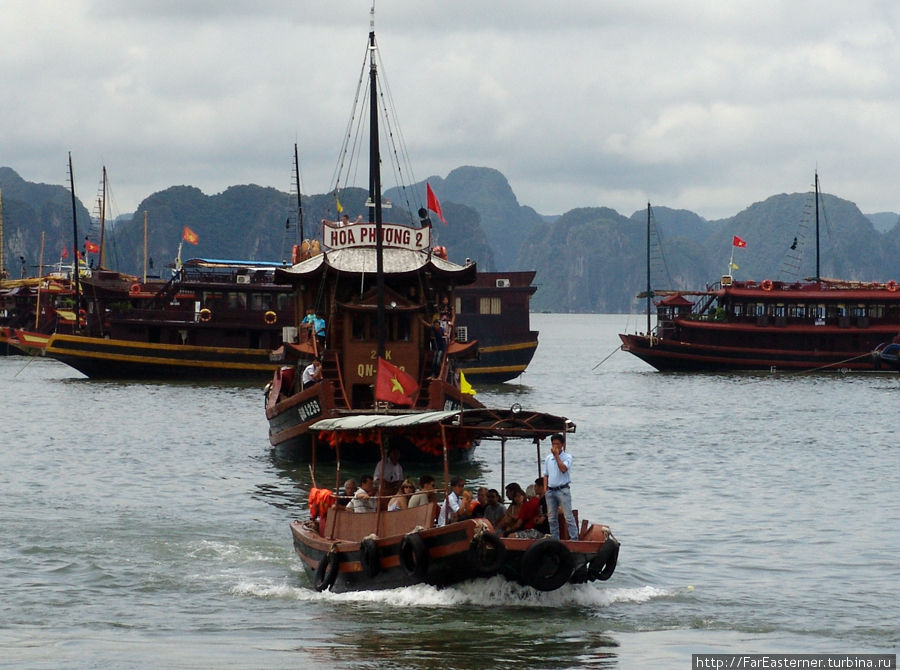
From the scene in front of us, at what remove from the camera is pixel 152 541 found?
25.9m

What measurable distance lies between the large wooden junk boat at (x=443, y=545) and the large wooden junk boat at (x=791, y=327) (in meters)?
65.0

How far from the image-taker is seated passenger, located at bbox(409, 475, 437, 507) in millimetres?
20031

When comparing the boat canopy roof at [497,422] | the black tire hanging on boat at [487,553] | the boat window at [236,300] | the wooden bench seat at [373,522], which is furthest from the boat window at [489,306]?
the black tire hanging on boat at [487,553]

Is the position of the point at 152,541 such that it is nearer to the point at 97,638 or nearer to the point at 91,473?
the point at 97,638

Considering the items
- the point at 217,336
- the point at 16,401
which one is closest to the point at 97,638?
the point at 16,401

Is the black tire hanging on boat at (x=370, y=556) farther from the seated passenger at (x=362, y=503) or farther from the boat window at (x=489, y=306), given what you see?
the boat window at (x=489, y=306)

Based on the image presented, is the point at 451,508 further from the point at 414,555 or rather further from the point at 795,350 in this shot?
the point at 795,350

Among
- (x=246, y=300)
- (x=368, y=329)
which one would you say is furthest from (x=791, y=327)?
(x=368, y=329)

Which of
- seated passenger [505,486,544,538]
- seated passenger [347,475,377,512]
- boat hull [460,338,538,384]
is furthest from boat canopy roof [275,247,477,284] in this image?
boat hull [460,338,538,384]

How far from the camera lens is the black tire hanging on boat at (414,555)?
19.1 metres

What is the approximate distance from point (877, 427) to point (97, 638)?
39.3 m

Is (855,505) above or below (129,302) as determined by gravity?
below

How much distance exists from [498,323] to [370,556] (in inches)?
2302

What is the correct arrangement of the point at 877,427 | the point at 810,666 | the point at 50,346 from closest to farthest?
the point at 810,666 < the point at 877,427 < the point at 50,346
